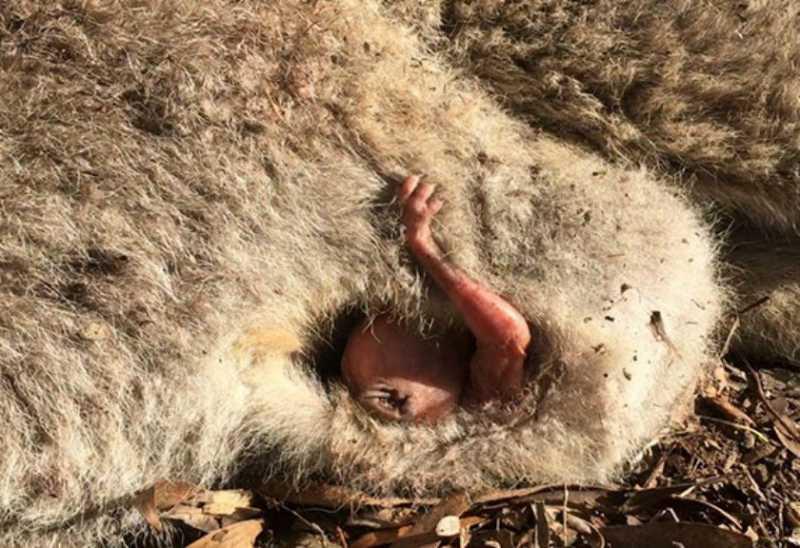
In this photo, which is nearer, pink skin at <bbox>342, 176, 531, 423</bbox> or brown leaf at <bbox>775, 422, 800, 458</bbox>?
pink skin at <bbox>342, 176, 531, 423</bbox>

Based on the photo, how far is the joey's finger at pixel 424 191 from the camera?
280 cm

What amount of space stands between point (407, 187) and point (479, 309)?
38 cm

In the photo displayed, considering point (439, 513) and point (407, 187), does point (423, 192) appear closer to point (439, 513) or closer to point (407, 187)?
point (407, 187)

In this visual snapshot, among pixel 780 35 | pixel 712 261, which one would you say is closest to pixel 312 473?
pixel 712 261

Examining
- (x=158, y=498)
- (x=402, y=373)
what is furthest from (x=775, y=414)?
(x=158, y=498)

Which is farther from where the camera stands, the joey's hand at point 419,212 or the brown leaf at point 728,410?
the brown leaf at point 728,410

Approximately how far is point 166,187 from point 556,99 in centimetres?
109

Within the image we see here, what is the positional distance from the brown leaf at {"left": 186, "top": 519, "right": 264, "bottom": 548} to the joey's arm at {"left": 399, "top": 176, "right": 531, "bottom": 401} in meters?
0.74

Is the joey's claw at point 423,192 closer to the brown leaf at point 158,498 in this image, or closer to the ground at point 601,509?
the ground at point 601,509

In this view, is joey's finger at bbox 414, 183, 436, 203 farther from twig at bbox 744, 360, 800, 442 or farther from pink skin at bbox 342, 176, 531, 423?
twig at bbox 744, 360, 800, 442

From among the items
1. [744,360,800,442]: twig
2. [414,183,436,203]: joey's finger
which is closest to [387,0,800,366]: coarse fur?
[414,183,436,203]: joey's finger

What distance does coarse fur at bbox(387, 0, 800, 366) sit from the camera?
9.29 feet

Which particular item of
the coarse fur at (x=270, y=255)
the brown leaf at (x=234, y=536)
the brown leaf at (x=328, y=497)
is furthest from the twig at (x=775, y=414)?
the brown leaf at (x=234, y=536)

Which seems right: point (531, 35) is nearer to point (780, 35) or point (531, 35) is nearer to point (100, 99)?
point (780, 35)
